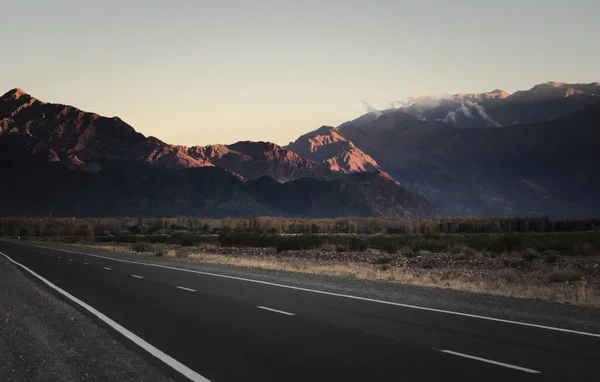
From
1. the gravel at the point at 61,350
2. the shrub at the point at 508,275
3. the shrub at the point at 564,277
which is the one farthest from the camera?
the shrub at the point at 508,275

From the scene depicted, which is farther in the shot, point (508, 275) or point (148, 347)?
point (508, 275)

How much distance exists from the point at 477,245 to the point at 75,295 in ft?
134

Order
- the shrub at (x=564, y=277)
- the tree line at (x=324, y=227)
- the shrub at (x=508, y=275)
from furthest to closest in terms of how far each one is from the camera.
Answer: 1. the tree line at (x=324, y=227)
2. the shrub at (x=508, y=275)
3. the shrub at (x=564, y=277)

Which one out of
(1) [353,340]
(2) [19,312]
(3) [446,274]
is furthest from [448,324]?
(3) [446,274]

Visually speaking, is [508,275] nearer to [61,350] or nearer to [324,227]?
[61,350]

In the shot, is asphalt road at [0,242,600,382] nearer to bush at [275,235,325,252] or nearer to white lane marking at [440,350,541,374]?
white lane marking at [440,350,541,374]

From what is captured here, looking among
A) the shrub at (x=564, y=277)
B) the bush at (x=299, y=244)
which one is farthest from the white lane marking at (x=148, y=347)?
the bush at (x=299, y=244)

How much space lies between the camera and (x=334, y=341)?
11.0 m

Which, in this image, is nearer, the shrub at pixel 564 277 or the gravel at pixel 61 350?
the gravel at pixel 61 350

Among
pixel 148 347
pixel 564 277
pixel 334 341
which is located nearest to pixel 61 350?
pixel 148 347

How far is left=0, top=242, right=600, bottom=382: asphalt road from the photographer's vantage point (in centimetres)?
873

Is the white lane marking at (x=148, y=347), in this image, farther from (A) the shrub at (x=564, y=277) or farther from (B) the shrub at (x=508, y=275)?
(A) the shrub at (x=564, y=277)

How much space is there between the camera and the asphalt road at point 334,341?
873 centimetres

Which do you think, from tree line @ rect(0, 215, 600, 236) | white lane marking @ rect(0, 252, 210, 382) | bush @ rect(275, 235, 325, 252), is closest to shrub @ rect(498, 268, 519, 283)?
white lane marking @ rect(0, 252, 210, 382)
